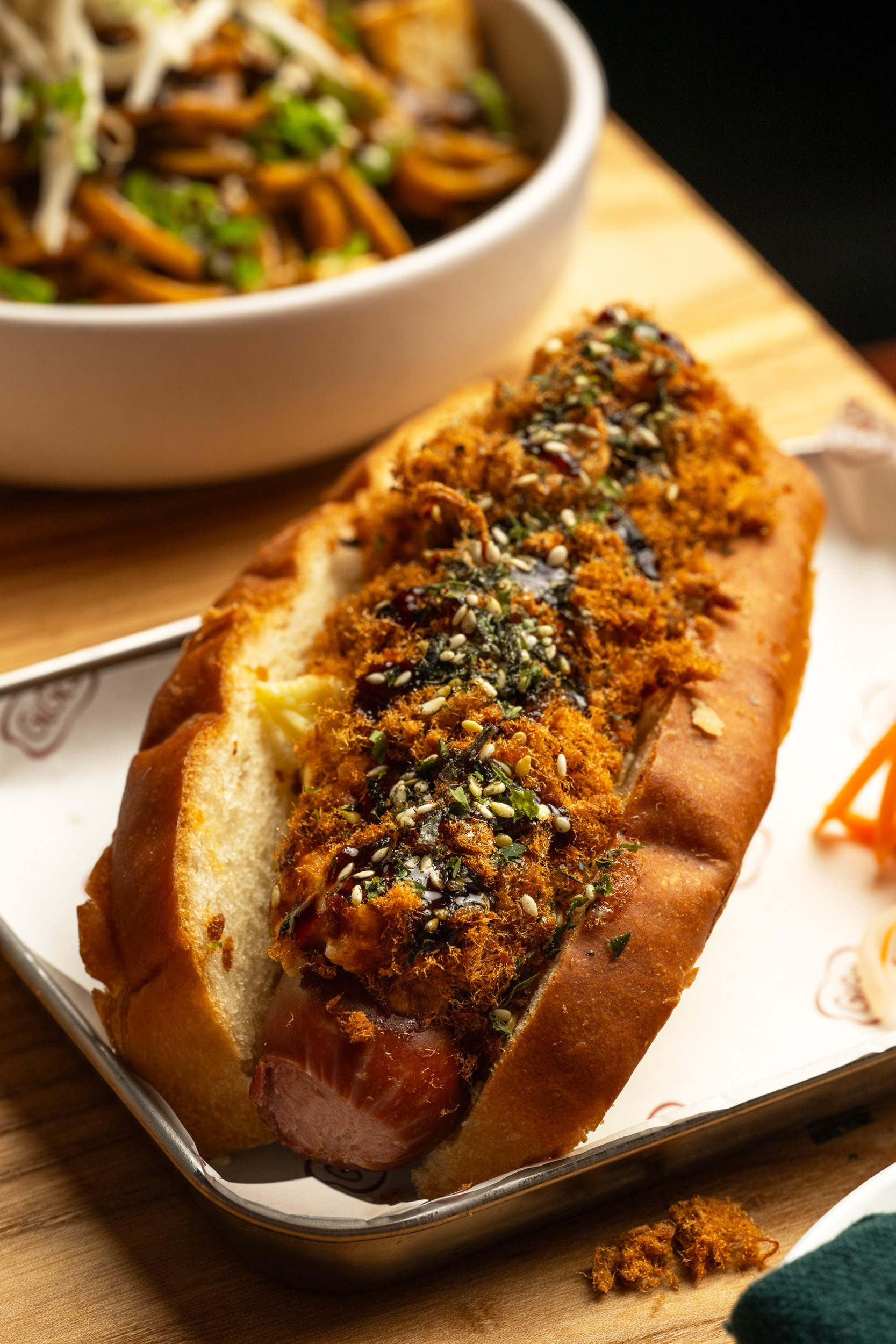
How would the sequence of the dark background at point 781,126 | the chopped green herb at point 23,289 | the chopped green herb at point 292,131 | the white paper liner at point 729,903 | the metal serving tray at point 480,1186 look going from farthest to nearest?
the dark background at point 781,126 → the chopped green herb at point 292,131 → the chopped green herb at point 23,289 → the white paper liner at point 729,903 → the metal serving tray at point 480,1186

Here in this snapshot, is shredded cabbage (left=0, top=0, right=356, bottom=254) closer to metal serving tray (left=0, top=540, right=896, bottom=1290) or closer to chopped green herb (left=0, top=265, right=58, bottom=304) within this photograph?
chopped green herb (left=0, top=265, right=58, bottom=304)

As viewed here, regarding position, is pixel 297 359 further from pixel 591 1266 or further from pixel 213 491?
pixel 591 1266

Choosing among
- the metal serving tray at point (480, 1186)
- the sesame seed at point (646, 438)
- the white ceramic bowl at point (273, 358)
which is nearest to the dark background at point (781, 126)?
the white ceramic bowl at point (273, 358)

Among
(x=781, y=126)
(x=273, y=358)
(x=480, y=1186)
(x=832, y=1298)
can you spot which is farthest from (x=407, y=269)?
(x=781, y=126)

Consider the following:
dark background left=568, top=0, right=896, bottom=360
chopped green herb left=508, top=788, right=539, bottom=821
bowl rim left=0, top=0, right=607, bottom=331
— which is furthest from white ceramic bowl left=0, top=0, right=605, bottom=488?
dark background left=568, top=0, right=896, bottom=360

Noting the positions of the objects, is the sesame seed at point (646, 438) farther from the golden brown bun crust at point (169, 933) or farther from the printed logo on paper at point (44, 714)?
the printed logo on paper at point (44, 714)

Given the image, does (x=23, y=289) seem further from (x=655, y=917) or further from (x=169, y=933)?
(x=655, y=917)

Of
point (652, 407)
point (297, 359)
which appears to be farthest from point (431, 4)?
point (652, 407)

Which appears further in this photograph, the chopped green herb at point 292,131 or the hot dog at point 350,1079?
the chopped green herb at point 292,131
